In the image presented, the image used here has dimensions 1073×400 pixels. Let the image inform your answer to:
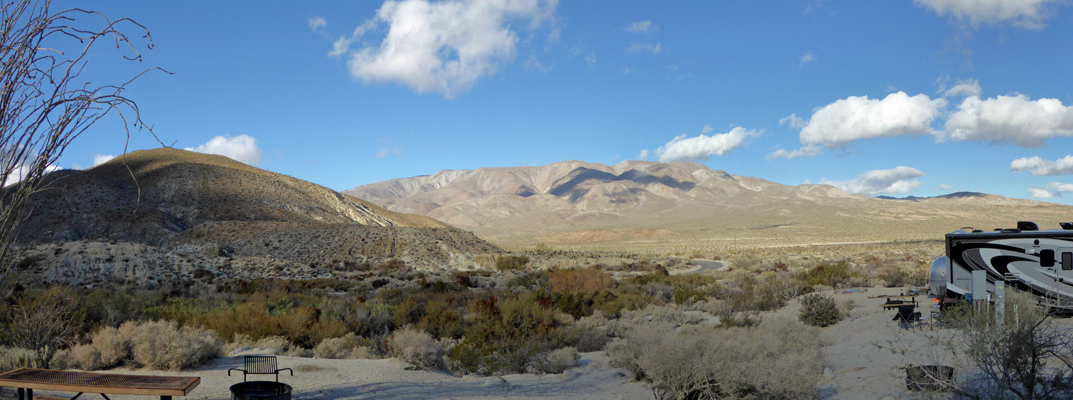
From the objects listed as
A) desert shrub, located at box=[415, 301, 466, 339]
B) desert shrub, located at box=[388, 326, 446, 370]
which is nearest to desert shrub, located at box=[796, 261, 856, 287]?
desert shrub, located at box=[415, 301, 466, 339]

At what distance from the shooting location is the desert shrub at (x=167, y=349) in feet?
27.0

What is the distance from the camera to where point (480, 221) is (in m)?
180

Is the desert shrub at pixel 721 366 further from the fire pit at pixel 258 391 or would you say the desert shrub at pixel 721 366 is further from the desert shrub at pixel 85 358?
the desert shrub at pixel 85 358

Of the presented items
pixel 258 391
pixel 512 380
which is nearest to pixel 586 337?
pixel 512 380

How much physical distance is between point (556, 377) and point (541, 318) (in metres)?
2.51

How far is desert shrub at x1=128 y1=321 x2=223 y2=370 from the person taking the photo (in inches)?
324

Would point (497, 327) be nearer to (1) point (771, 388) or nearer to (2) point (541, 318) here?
(2) point (541, 318)

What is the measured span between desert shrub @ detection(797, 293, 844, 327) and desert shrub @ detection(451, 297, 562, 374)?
602 centimetres

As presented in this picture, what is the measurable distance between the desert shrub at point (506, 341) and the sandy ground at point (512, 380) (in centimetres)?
33

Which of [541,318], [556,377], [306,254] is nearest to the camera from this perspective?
[556,377]

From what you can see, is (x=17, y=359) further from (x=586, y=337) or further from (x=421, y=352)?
(x=586, y=337)

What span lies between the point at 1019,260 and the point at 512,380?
36.5 ft

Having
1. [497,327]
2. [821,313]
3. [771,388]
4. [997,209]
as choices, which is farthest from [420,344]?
[997,209]

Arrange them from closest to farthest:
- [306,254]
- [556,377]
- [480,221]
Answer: [556,377] → [306,254] → [480,221]
